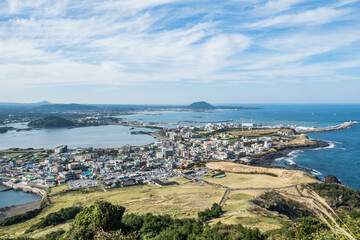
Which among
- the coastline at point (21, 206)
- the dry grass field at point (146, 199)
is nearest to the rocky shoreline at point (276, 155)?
the dry grass field at point (146, 199)

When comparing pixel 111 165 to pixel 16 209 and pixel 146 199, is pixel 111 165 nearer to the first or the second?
pixel 16 209

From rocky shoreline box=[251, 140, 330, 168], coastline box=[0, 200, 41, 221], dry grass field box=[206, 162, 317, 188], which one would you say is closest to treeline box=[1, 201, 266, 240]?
dry grass field box=[206, 162, 317, 188]

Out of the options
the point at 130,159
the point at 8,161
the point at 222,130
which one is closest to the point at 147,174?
the point at 130,159

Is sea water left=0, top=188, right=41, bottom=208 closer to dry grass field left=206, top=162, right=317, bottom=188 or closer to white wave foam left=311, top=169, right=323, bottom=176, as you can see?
dry grass field left=206, top=162, right=317, bottom=188

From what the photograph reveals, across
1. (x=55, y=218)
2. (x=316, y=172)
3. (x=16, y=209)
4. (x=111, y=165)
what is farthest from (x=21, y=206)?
(x=316, y=172)

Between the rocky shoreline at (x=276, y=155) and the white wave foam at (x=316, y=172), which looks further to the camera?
the rocky shoreline at (x=276, y=155)

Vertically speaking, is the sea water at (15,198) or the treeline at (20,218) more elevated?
the treeline at (20,218)

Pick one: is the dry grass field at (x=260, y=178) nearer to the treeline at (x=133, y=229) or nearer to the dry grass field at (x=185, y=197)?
the dry grass field at (x=185, y=197)
